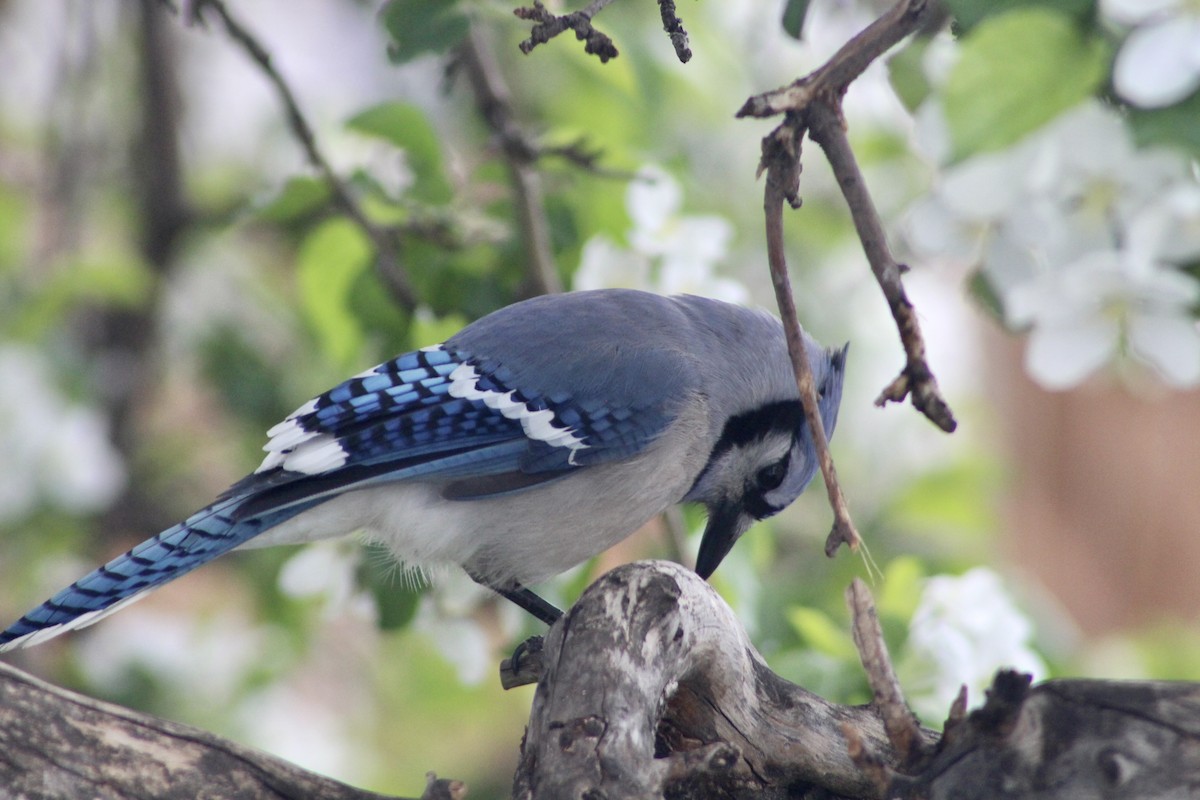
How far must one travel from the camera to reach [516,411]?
1597 millimetres

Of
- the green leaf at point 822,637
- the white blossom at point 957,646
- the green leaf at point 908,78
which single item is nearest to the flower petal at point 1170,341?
the green leaf at point 908,78

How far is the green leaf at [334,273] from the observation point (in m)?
1.92

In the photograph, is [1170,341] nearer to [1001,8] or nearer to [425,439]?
[1001,8]

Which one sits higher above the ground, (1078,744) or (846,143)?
(846,143)

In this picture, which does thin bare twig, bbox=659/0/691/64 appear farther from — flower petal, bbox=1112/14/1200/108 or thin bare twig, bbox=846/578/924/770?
thin bare twig, bbox=846/578/924/770

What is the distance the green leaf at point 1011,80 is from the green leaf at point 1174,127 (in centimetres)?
5

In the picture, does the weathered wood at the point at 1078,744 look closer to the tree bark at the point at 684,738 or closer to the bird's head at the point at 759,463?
the tree bark at the point at 684,738

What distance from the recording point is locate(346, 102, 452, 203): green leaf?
1729 mm

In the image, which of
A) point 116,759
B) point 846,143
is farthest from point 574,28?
point 116,759

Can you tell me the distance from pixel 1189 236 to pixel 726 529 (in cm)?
79

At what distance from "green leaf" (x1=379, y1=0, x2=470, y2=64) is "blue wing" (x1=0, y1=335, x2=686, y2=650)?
373mm

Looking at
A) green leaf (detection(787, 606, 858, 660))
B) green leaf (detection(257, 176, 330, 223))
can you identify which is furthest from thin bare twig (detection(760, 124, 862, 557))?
green leaf (detection(257, 176, 330, 223))

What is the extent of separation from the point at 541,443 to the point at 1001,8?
0.80 m

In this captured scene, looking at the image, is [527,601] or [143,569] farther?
[527,601]
